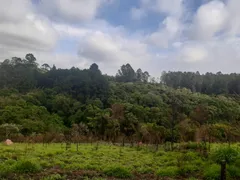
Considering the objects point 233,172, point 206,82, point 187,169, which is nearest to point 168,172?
point 187,169

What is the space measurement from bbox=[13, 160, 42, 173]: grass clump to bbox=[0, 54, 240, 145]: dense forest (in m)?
10.4

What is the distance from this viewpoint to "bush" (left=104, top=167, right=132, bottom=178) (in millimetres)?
8484

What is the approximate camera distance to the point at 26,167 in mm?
8484

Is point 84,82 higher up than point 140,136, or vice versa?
point 84,82

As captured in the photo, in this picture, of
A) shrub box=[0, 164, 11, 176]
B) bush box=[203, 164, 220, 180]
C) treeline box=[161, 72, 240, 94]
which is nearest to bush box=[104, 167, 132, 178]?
bush box=[203, 164, 220, 180]

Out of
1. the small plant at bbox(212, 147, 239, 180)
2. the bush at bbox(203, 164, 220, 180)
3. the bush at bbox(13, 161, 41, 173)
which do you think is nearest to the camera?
the bush at bbox(203, 164, 220, 180)

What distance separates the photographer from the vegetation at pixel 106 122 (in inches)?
388

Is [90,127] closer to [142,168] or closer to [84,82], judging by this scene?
[84,82]

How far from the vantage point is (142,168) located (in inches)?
373

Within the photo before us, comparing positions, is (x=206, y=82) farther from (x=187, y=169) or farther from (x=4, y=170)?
(x=4, y=170)

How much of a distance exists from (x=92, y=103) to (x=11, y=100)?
438 inches

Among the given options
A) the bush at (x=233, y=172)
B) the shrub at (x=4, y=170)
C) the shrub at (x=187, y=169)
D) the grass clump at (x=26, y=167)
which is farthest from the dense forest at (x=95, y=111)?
the shrub at (x=4, y=170)

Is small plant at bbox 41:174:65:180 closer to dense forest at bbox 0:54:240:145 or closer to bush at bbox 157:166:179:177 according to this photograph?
bush at bbox 157:166:179:177

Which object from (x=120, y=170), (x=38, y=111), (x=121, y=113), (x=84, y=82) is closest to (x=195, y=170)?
(x=120, y=170)
